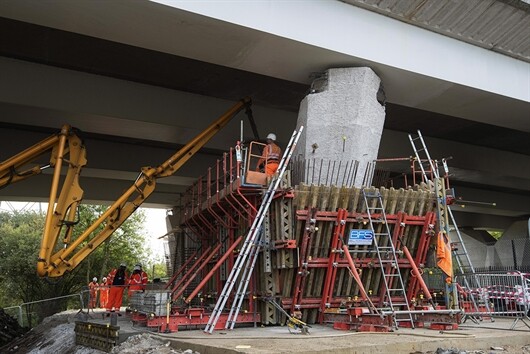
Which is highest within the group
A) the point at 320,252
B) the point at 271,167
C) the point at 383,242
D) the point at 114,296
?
the point at 271,167

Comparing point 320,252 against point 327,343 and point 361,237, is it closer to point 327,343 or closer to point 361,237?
point 361,237

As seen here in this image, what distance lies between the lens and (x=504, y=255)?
25.7 m

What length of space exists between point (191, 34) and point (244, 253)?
5.17m

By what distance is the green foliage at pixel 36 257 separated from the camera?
35781 millimetres

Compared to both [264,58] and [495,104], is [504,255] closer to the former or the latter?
[495,104]

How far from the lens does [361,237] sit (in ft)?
35.7

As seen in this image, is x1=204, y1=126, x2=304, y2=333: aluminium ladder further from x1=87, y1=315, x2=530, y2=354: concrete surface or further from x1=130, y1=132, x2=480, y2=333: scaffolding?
x1=87, y1=315, x2=530, y2=354: concrete surface

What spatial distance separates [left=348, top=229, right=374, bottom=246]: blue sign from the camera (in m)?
10.8

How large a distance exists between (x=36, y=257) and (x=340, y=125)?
29528 millimetres

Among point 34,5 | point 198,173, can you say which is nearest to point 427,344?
point 34,5

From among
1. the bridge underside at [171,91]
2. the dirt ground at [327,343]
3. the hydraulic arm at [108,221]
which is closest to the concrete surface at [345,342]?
the dirt ground at [327,343]

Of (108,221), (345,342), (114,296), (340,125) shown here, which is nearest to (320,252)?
(340,125)

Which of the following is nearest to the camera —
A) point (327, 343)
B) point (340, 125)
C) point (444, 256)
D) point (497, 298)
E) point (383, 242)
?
point (327, 343)

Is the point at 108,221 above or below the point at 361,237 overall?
above
